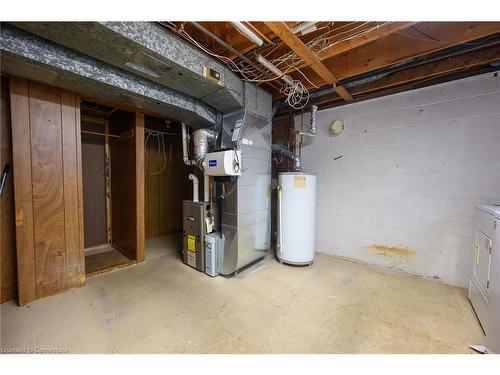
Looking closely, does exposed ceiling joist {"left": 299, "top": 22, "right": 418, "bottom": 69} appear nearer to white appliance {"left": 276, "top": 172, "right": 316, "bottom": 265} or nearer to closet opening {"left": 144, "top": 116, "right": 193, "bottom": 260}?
white appliance {"left": 276, "top": 172, "right": 316, "bottom": 265}

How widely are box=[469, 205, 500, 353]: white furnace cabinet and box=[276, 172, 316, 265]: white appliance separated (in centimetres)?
147

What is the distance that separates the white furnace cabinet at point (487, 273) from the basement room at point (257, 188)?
20 mm

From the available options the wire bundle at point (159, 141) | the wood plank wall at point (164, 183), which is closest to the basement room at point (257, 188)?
the wire bundle at point (159, 141)

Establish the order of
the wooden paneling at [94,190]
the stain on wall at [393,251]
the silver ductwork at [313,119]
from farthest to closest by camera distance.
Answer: the wooden paneling at [94,190] → the silver ductwork at [313,119] → the stain on wall at [393,251]

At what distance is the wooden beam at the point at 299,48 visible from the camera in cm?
134

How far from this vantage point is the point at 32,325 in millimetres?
1507

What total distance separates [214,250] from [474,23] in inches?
119

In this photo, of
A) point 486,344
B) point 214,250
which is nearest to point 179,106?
point 214,250

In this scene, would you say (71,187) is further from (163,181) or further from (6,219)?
(163,181)

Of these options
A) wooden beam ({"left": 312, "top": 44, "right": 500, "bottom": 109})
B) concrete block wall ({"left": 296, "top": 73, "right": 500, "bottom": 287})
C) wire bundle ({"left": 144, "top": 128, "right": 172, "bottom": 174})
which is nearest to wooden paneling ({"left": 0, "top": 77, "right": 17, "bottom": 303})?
wire bundle ({"left": 144, "top": 128, "right": 172, "bottom": 174})

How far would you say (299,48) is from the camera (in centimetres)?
158

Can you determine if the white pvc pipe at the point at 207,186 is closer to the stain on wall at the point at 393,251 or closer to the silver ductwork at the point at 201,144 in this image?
the silver ductwork at the point at 201,144

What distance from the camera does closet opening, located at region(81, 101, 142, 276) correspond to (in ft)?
8.95
